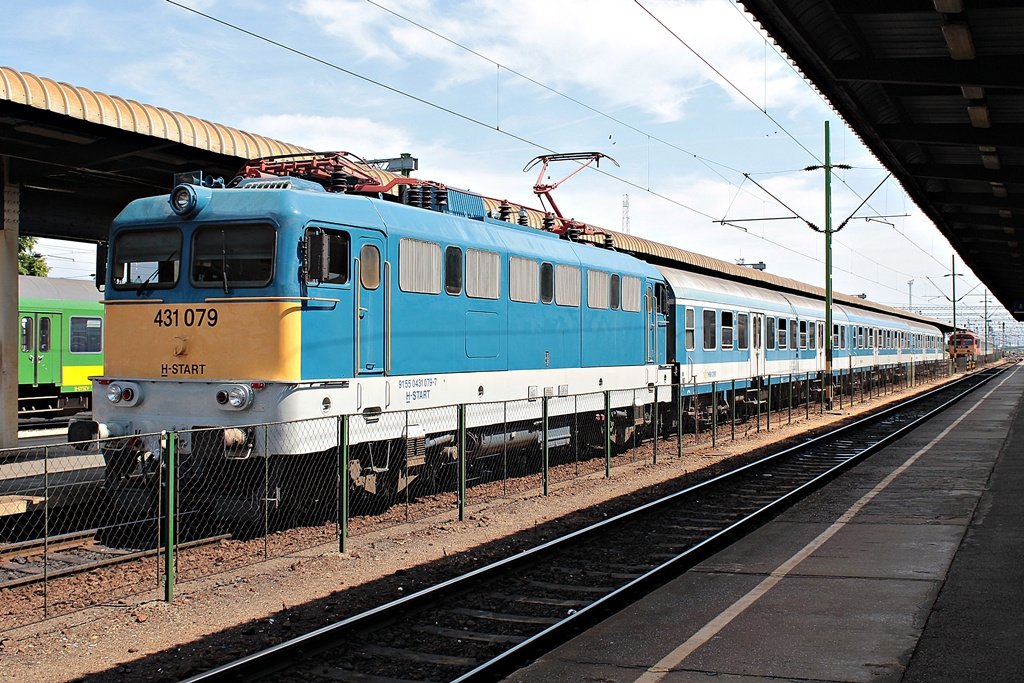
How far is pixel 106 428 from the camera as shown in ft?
35.7

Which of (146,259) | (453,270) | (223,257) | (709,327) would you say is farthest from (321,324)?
(709,327)

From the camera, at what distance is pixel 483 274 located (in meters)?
13.7

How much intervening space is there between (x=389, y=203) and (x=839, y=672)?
A: 7.91 meters

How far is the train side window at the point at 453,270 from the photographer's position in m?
12.8

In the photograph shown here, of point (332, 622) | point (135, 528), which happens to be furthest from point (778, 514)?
point (135, 528)

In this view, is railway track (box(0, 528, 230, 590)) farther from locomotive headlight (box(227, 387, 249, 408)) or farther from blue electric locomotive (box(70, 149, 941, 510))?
locomotive headlight (box(227, 387, 249, 408))

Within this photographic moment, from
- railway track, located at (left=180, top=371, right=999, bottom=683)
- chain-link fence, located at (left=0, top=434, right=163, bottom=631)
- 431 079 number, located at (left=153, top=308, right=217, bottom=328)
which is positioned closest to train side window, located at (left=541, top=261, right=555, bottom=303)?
railway track, located at (left=180, top=371, right=999, bottom=683)

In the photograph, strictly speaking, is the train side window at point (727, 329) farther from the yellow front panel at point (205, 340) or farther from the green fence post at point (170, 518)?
the green fence post at point (170, 518)

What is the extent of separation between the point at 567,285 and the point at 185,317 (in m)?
7.18

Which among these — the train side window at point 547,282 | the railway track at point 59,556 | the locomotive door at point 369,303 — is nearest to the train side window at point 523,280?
the train side window at point 547,282

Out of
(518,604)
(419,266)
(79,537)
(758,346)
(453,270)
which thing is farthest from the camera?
(758,346)

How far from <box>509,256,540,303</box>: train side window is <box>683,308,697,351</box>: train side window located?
8.34 m

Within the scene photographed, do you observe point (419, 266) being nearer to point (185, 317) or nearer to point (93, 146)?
point (185, 317)

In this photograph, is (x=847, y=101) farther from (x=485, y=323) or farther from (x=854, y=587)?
(x=854, y=587)
